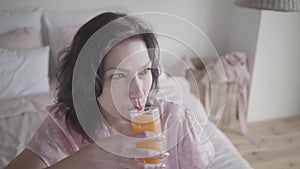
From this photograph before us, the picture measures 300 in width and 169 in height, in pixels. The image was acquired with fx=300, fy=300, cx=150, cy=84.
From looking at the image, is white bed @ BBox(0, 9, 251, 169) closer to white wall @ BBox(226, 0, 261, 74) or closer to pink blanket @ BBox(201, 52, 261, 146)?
pink blanket @ BBox(201, 52, 261, 146)

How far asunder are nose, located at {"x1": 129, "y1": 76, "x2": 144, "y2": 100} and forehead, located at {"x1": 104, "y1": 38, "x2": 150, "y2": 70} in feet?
0.10

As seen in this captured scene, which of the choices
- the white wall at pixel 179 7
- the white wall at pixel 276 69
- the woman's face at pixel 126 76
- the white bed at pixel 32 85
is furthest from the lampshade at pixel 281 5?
the white wall at pixel 276 69

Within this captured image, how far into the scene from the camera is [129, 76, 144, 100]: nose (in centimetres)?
64

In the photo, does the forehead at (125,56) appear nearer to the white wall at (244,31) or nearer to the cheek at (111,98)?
the cheek at (111,98)

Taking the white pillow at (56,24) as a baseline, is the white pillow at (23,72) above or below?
below

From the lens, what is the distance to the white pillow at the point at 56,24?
1.91m

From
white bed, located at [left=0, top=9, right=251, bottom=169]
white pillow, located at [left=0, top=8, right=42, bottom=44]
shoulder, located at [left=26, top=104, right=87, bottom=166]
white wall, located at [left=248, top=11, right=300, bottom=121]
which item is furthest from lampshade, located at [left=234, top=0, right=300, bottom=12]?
white pillow, located at [left=0, top=8, right=42, bottom=44]

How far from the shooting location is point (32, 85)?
5.44 ft

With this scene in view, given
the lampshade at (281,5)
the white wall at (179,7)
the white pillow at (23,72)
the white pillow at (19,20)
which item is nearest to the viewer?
the lampshade at (281,5)

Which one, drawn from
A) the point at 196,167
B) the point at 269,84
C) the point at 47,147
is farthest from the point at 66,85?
the point at 269,84

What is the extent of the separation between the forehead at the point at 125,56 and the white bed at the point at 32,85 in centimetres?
34

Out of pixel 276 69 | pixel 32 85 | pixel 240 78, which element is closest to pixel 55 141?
pixel 32 85

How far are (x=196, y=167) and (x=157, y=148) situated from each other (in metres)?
0.24

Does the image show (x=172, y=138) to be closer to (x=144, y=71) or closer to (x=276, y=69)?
(x=144, y=71)
